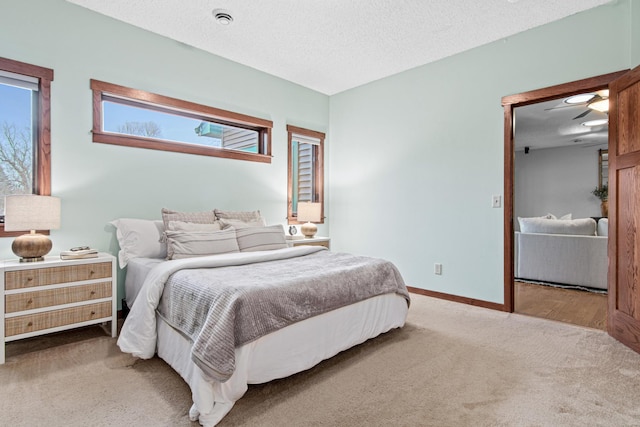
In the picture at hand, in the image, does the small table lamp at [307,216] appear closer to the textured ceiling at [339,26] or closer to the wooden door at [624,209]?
the textured ceiling at [339,26]

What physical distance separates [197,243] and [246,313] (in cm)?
132

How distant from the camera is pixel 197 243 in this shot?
9.37 feet

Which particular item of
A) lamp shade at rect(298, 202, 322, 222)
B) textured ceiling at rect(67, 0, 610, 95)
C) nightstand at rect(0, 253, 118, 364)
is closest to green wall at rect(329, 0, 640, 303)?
textured ceiling at rect(67, 0, 610, 95)

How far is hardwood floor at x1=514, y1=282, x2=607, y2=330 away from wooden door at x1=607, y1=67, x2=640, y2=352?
42cm

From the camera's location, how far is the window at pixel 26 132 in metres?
2.70

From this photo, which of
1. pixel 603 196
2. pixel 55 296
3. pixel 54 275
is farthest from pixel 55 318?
pixel 603 196

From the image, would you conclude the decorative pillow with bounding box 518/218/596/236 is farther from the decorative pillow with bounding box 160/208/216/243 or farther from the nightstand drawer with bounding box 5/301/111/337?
the nightstand drawer with bounding box 5/301/111/337

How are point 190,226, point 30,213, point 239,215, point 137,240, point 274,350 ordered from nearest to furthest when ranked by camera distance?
point 274,350 → point 30,213 → point 137,240 → point 190,226 → point 239,215

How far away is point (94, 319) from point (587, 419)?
10.4 ft

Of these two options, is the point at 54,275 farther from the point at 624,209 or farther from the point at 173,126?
the point at 624,209

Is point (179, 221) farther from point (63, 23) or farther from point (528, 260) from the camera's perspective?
point (528, 260)

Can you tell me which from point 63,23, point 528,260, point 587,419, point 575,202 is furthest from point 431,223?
point 575,202

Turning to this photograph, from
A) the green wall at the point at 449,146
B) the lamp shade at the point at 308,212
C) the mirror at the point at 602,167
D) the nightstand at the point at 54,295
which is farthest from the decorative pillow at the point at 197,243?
the mirror at the point at 602,167

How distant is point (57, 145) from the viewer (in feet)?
9.27
